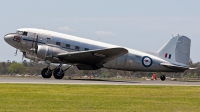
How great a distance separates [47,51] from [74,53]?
7.10 feet

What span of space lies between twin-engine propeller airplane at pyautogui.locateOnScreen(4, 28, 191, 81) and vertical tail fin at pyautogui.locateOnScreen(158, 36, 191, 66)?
1.02 meters

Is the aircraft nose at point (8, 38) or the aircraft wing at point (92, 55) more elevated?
the aircraft nose at point (8, 38)

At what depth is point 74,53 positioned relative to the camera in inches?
1438

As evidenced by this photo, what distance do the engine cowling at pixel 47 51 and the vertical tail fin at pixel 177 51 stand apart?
11232 mm

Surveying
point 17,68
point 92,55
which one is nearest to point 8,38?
point 92,55

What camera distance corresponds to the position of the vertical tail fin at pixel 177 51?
4369 centimetres

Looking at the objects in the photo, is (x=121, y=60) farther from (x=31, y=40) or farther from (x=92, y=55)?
(x=31, y=40)

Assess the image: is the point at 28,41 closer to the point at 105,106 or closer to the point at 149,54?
the point at 149,54

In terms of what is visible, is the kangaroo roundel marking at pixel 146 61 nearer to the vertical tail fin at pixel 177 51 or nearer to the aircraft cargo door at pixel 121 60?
the aircraft cargo door at pixel 121 60

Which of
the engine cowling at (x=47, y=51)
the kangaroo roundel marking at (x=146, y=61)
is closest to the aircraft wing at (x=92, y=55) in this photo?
the engine cowling at (x=47, y=51)

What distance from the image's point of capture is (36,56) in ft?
121

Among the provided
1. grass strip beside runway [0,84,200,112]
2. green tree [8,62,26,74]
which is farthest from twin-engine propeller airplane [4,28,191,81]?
green tree [8,62,26,74]

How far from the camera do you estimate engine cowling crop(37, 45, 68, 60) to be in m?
35.9

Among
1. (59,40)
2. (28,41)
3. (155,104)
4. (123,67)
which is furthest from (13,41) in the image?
(155,104)
